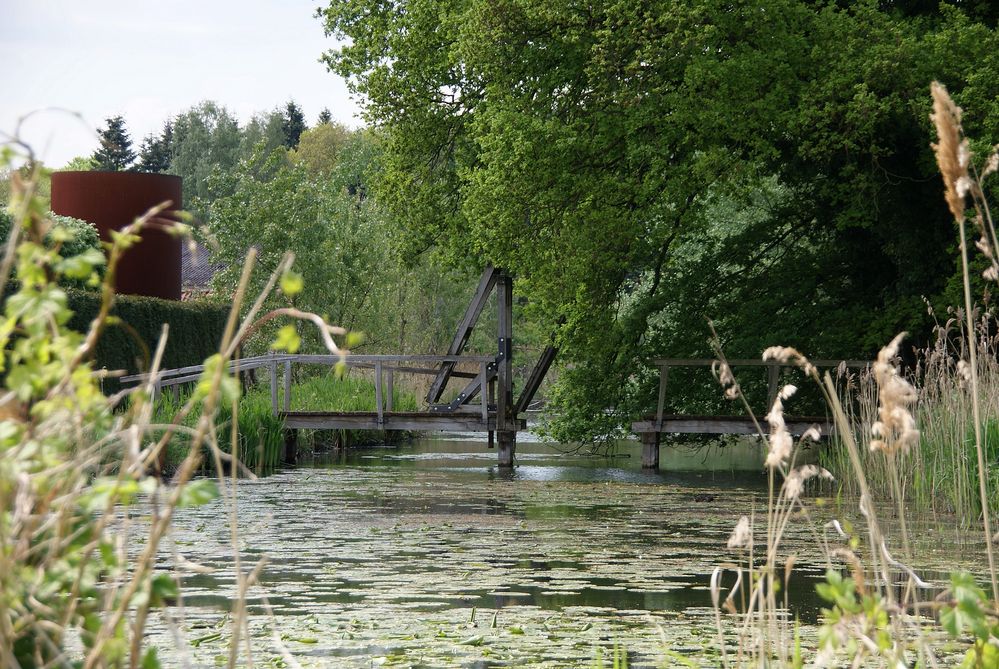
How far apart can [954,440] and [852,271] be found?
8.03 meters

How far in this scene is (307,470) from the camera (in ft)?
50.8

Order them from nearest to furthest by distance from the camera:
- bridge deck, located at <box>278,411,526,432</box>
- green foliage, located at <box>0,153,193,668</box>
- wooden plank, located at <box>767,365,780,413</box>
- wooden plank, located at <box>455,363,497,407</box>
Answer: green foliage, located at <box>0,153,193,668</box> → wooden plank, located at <box>767,365,780,413</box> → bridge deck, located at <box>278,411,526,432</box> → wooden plank, located at <box>455,363,497,407</box>

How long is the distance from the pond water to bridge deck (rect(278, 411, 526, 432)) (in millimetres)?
3225

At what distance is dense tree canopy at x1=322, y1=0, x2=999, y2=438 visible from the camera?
14.5 metres

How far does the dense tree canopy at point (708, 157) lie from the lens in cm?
1447

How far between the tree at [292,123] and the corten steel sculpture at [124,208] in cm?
4109

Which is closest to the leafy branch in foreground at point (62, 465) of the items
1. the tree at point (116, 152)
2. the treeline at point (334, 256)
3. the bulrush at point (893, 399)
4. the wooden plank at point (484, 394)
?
the bulrush at point (893, 399)

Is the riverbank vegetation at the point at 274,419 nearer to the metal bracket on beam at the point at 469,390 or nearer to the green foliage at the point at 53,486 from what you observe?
the metal bracket on beam at the point at 469,390

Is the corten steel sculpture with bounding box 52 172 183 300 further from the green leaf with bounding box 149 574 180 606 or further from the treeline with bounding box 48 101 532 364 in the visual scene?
the green leaf with bounding box 149 574 180 606

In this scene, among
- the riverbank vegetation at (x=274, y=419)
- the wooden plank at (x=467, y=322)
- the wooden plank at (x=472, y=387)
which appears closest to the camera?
the riverbank vegetation at (x=274, y=419)

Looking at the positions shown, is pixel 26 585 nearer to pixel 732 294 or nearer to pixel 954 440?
pixel 954 440

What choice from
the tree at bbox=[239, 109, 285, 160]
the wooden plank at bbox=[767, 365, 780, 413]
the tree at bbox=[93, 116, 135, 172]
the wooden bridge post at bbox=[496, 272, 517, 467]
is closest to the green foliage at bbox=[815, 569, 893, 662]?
the wooden plank at bbox=[767, 365, 780, 413]

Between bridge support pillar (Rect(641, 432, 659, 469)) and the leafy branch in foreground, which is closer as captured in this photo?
the leafy branch in foreground

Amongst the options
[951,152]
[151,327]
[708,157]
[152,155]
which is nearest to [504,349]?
[708,157]
